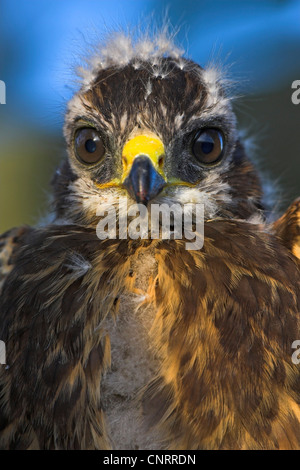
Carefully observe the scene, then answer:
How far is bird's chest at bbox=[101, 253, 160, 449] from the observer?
1.68 m

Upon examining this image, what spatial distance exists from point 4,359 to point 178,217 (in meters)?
0.81

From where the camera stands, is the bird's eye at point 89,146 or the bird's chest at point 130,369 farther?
the bird's eye at point 89,146

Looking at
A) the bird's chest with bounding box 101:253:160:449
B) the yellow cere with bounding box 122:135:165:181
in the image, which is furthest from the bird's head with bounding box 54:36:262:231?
the bird's chest with bounding box 101:253:160:449

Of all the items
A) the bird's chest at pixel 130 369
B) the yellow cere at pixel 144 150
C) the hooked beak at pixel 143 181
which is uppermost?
the yellow cere at pixel 144 150

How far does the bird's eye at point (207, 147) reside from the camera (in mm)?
2320

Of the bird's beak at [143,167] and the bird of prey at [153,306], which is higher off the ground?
the bird's beak at [143,167]

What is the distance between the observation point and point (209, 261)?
1.91 meters

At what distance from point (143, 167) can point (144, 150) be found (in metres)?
0.13

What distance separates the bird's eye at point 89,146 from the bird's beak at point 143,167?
191mm

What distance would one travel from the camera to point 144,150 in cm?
211

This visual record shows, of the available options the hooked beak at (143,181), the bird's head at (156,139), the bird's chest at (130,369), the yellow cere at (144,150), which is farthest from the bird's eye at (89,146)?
the bird's chest at (130,369)

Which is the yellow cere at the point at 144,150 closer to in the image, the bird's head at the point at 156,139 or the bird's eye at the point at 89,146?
the bird's head at the point at 156,139

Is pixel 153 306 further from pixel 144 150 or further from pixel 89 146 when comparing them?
pixel 89 146

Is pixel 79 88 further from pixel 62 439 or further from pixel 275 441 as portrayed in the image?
pixel 275 441
